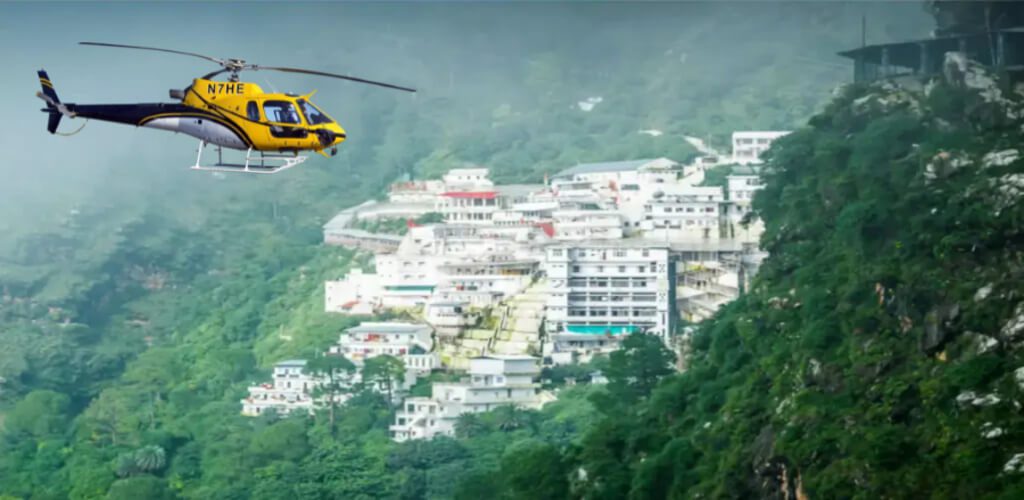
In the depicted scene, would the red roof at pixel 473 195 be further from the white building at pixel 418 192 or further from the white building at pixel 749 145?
the white building at pixel 749 145

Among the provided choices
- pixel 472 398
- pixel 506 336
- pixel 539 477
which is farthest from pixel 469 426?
pixel 539 477

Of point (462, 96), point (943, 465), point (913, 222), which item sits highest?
point (462, 96)

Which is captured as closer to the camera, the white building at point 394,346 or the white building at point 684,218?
the white building at point 394,346

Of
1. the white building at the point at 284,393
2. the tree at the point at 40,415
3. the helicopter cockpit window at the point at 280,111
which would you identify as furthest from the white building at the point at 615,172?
the helicopter cockpit window at the point at 280,111

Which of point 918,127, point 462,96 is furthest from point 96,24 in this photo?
point 918,127

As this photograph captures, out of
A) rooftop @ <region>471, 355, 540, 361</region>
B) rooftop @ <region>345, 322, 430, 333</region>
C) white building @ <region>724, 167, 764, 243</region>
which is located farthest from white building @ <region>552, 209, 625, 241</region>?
rooftop @ <region>471, 355, 540, 361</region>

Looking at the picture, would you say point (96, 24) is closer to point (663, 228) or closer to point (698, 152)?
point (698, 152)
